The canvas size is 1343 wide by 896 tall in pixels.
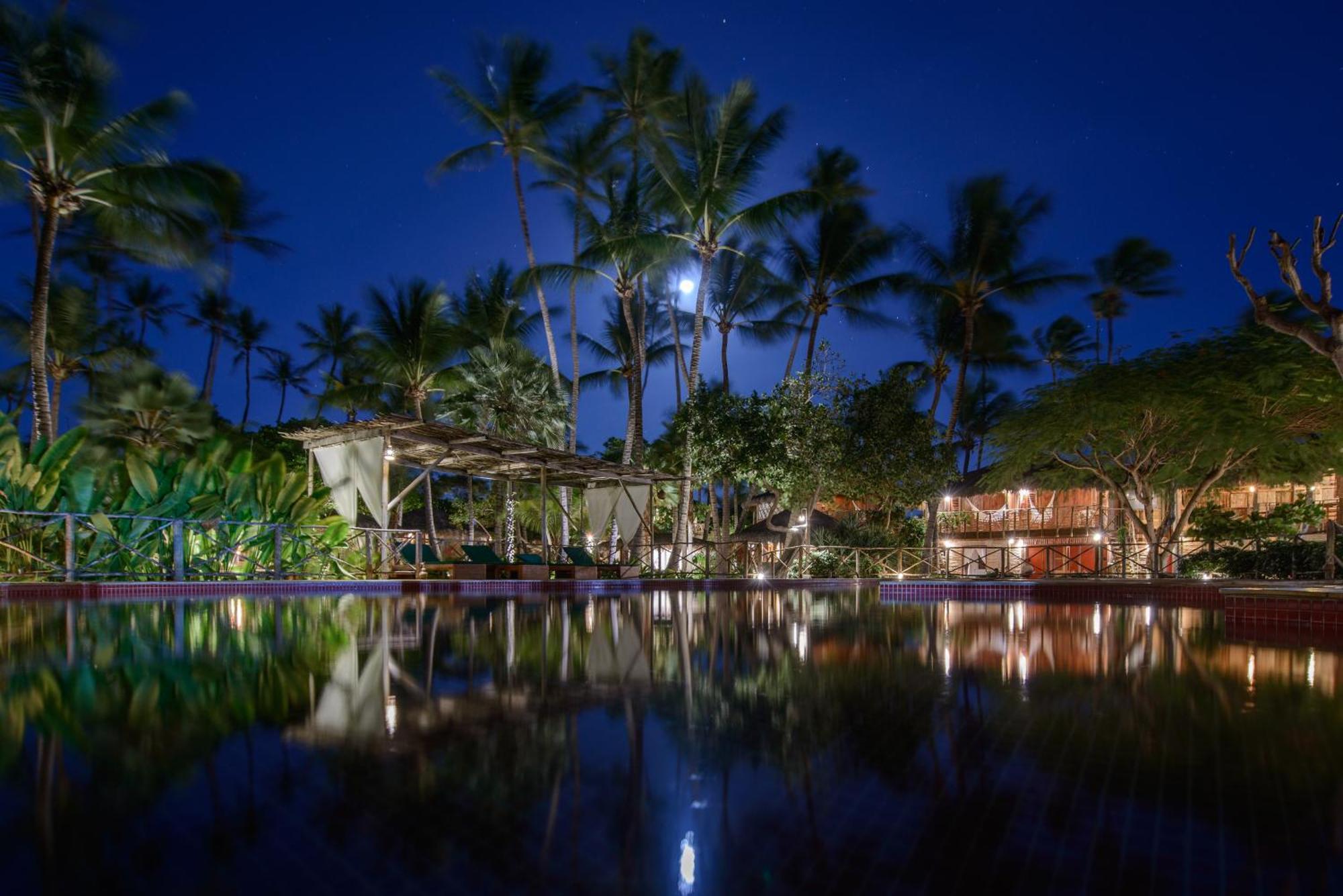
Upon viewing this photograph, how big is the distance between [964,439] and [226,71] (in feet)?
248

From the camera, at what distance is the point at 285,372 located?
3475 cm

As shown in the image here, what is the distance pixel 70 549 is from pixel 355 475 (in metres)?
3.63

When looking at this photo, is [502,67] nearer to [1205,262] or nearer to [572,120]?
[572,120]

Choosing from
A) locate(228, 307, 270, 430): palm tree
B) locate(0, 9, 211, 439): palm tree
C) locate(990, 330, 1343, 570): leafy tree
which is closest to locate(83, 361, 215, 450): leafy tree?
locate(0, 9, 211, 439): palm tree

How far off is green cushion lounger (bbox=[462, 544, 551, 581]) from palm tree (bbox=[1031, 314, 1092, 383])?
2622 cm

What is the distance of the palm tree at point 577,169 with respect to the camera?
1989cm

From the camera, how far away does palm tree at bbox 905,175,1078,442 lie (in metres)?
20.5

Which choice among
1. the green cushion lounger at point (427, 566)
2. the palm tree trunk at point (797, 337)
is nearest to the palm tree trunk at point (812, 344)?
the palm tree trunk at point (797, 337)

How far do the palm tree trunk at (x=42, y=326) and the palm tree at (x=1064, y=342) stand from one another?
31.7 meters

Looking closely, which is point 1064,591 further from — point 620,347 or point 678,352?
point 620,347

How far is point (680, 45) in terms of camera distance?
19641 millimetres

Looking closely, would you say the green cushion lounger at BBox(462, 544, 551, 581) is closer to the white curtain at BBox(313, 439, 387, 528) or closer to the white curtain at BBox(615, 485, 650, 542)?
the white curtain at BBox(313, 439, 387, 528)

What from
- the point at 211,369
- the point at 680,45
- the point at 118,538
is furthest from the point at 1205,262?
the point at 118,538

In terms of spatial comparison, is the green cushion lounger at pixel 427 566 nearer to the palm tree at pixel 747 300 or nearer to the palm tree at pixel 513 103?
the palm tree at pixel 513 103
